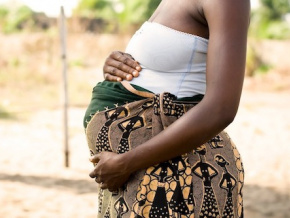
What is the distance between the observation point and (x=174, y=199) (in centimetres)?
141

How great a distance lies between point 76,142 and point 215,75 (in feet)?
23.1

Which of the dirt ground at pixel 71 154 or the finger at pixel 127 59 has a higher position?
the dirt ground at pixel 71 154

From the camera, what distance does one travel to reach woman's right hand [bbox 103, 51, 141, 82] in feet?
4.96

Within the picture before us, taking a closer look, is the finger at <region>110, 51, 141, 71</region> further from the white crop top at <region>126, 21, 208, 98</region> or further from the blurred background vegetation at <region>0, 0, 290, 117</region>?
the blurred background vegetation at <region>0, 0, 290, 117</region>

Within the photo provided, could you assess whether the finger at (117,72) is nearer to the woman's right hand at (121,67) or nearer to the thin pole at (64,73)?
the woman's right hand at (121,67)

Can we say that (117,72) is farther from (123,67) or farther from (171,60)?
(171,60)

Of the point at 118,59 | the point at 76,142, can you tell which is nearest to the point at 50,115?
the point at 76,142

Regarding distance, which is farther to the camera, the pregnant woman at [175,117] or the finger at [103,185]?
the finger at [103,185]

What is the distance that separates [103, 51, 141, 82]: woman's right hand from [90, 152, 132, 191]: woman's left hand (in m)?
0.24

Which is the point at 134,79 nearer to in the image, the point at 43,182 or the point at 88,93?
the point at 43,182

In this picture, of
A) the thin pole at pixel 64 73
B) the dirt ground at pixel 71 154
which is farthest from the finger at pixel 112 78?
the thin pole at pixel 64 73

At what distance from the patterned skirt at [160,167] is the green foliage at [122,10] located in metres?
17.7

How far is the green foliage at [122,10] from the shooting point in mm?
20439

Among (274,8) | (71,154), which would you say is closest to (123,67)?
(71,154)
